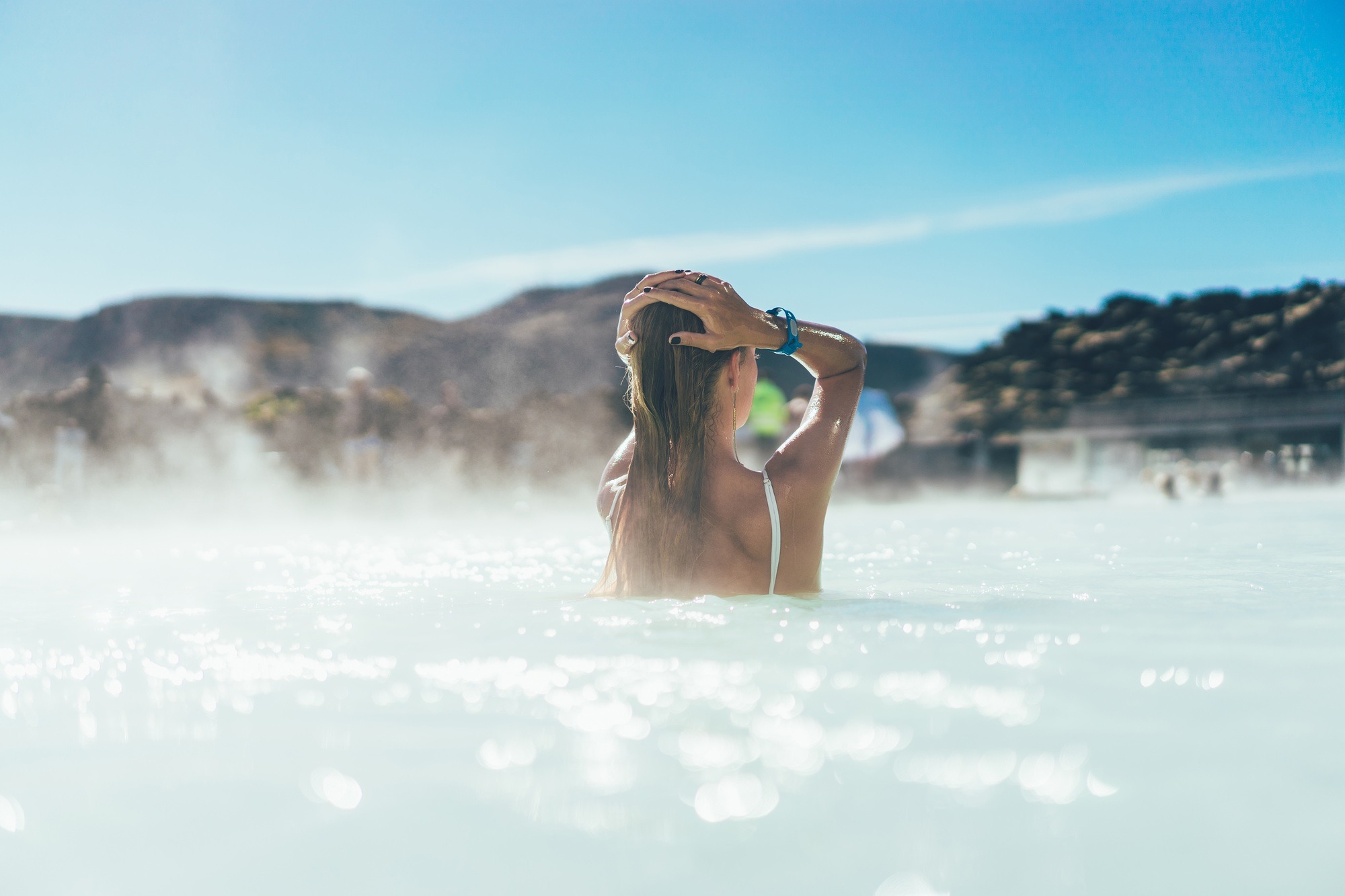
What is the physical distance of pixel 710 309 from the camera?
194 cm

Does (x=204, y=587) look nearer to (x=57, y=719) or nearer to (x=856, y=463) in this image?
(x=57, y=719)

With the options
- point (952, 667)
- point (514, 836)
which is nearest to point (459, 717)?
point (514, 836)

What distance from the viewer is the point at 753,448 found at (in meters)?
14.9

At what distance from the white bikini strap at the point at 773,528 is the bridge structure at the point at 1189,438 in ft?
62.2

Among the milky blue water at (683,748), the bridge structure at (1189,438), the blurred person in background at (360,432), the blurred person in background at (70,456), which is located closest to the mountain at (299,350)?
the bridge structure at (1189,438)

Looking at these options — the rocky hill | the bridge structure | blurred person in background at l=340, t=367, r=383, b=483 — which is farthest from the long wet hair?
the rocky hill

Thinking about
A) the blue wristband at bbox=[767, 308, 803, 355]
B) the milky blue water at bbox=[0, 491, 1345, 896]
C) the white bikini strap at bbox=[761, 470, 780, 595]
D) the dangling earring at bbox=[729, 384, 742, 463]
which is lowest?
the milky blue water at bbox=[0, 491, 1345, 896]

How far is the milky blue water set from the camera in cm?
90

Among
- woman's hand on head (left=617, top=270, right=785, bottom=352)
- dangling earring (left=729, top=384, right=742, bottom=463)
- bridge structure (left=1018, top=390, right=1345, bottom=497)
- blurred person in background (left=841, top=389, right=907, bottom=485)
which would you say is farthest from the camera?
bridge structure (left=1018, top=390, right=1345, bottom=497)

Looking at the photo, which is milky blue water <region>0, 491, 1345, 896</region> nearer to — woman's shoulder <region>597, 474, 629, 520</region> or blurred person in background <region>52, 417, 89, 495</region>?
woman's shoulder <region>597, 474, 629, 520</region>

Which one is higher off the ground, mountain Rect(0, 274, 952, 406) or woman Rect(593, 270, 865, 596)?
mountain Rect(0, 274, 952, 406)

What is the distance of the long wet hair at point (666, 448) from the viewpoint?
202 cm

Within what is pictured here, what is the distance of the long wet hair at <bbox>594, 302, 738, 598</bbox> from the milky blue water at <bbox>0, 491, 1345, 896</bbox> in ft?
0.45

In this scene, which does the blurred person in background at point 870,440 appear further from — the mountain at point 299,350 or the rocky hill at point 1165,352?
the mountain at point 299,350
